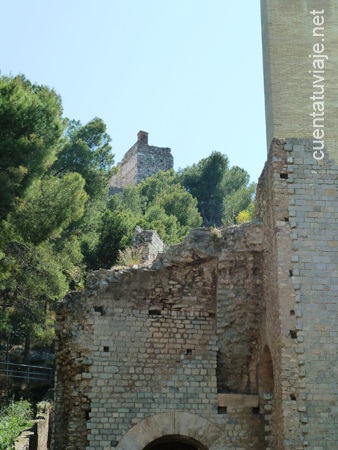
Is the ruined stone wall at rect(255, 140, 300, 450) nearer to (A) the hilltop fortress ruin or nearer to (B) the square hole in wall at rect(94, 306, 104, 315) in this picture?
(A) the hilltop fortress ruin

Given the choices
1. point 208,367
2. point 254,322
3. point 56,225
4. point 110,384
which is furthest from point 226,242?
point 56,225

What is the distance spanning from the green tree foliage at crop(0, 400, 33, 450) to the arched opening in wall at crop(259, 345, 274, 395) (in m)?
4.60

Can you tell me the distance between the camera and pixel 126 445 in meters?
10.6

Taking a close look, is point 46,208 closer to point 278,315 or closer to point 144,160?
point 278,315

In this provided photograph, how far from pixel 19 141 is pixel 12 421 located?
6.35 m

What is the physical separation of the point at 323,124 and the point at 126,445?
6209mm

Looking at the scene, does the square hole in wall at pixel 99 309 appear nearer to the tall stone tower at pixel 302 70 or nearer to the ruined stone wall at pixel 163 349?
the ruined stone wall at pixel 163 349

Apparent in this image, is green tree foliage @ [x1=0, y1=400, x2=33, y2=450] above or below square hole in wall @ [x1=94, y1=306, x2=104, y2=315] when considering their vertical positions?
below

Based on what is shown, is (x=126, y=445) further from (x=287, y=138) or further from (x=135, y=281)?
(x=287, y=138)

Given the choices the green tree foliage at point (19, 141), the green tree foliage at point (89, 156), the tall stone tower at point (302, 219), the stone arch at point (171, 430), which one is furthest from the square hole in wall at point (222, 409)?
the green tree foliage at point (89, 156)

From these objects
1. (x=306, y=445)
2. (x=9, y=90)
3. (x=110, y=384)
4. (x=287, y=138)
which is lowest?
(x=306, y=445)

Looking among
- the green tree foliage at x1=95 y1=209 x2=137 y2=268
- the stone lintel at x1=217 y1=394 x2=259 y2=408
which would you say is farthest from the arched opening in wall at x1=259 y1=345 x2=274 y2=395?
the green tree foliage at x1=95 y1=209 x2=137 y2=268

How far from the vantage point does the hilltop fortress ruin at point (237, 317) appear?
10.1 meters

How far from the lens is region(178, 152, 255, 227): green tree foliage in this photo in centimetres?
3669
